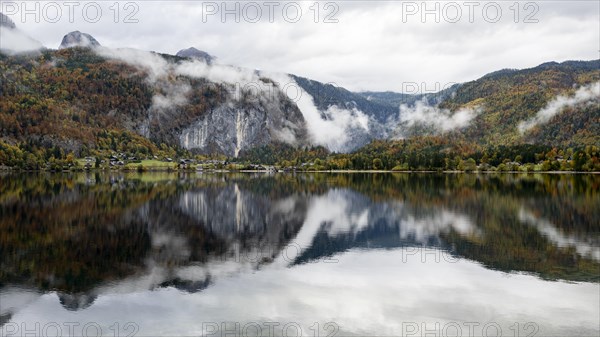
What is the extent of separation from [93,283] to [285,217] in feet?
110

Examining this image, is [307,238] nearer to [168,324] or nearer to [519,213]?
[168,324]

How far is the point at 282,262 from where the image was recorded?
120 feet

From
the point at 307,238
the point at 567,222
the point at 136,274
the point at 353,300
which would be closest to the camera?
the point at 353,300

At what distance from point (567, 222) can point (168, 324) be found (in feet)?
147

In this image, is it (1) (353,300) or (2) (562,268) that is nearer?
(1) (353,300)

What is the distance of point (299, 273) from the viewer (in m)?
33.2

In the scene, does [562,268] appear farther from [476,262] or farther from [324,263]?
[324,263]

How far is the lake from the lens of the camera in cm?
2377

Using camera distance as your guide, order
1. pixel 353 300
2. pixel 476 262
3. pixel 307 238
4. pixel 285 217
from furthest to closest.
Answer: pixel 285 217 < pixel 307 238 < pixel 476 262 < pixel 353 300

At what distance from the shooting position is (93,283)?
30.0 metres

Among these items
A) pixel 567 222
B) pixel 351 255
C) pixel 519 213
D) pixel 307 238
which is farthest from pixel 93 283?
pixel 519 213

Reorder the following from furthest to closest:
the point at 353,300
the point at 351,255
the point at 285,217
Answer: the point at 285,217 < the point at 351,255 < the point at 353,300

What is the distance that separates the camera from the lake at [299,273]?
2377cm

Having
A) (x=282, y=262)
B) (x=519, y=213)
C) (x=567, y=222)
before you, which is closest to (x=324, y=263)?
(x=282, y=262)
